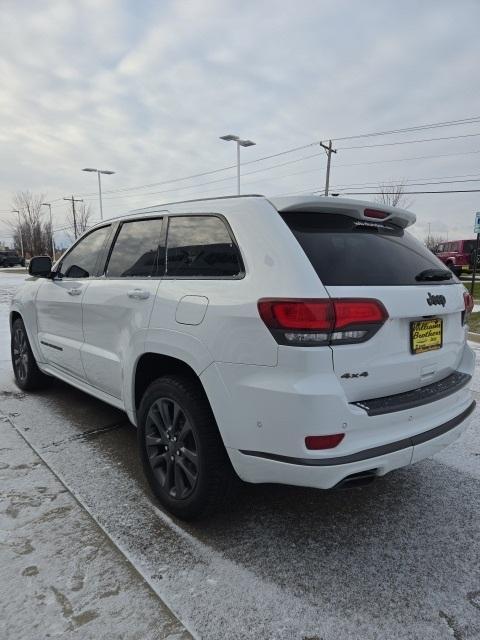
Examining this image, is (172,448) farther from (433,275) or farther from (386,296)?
(433,275)

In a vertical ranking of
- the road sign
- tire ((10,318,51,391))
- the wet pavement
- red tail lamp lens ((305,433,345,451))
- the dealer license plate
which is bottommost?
the wet pavement

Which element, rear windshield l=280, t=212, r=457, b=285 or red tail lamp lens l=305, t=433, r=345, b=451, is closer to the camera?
red tail lamp lens l=305, t=433, r=345, b=451

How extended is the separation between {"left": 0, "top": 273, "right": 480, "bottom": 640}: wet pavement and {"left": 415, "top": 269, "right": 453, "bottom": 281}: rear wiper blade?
1349 mm

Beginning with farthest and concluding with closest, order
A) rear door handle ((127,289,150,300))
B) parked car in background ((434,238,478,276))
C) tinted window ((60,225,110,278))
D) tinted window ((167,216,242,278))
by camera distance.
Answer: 1. parked car in background ((434,238,478,276))
2. tinted window ((60,225,110,278))
3. rear door handle ((127,289,150,300))
4. tinted window ((167,216,242,278))

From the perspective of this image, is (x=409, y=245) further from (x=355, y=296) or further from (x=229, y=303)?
(x=229, y=303)

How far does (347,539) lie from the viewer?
2500 millimetres

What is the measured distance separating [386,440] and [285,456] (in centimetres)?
47

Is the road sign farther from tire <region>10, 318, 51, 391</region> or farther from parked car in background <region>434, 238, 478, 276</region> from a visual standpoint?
parked car in background <region>434, 238, 478, 276</region>

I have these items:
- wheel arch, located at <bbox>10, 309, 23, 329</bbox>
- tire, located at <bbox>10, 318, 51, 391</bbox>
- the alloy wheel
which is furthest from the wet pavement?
wheel arch, located at <bbox>10, 309, 23, 329</bbox>

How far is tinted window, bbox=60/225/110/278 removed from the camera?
3.75 m

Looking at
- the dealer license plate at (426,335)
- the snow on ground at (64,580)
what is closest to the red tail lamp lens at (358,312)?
the dealer license plate at (426,335)

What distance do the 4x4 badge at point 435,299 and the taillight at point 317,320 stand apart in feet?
1.56

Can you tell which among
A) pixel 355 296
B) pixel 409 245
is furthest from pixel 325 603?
pixel 409 245

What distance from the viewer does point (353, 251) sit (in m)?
2.35
